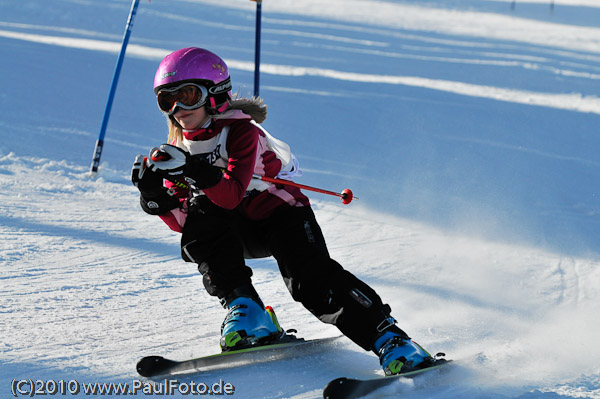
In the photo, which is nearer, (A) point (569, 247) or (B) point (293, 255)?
(B) point (293, 255)

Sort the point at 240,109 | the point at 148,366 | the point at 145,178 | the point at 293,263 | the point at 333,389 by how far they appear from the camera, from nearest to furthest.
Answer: the point at 333,389 < the point at 148,366 < the point at 145,178 < the point at 293,263 < the point at 240,109

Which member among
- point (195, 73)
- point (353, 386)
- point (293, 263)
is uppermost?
point (195, 73)

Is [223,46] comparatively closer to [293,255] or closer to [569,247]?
[569,247]

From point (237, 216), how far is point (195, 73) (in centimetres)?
68

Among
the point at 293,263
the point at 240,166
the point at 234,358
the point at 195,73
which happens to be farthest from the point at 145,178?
the point at 234,358

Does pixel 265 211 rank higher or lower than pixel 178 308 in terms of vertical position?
higher

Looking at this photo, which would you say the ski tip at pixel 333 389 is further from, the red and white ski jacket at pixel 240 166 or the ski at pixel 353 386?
the red and white ski jacket at pixel 240 166

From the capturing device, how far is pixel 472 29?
24.0 m

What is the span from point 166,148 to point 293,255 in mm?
728

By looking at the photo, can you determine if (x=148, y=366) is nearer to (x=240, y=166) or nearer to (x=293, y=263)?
(x=293, y=263)

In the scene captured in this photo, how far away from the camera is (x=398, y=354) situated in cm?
279

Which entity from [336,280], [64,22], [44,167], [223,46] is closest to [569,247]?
[336,280]

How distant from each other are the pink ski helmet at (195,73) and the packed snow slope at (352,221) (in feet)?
3.69

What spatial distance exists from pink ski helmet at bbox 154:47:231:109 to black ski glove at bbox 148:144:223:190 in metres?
0.41
